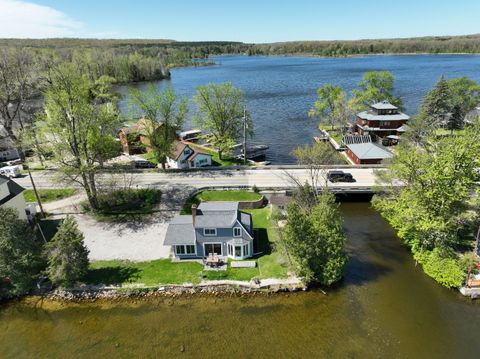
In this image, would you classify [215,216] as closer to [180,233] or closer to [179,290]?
[180,233]

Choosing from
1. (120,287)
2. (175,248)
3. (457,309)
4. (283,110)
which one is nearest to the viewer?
(457,309)

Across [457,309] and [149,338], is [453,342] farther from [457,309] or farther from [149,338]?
[149,338]

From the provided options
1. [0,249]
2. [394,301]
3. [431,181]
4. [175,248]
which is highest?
[431,181]

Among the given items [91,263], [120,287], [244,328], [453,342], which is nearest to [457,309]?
[453,342]

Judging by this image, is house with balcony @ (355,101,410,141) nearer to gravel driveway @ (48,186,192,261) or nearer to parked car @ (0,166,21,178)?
gravel driveway @ (48,186,192,261)

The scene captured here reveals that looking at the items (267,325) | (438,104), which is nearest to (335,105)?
(438,104)

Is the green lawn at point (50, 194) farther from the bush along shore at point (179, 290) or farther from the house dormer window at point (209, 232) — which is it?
the house dormer window at point (209, 232)
